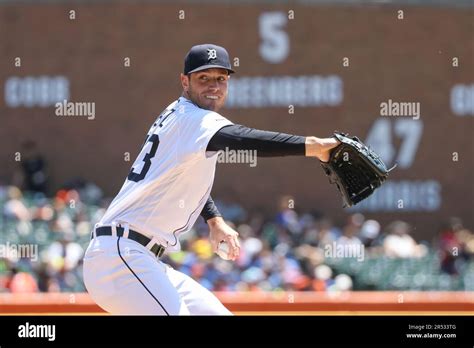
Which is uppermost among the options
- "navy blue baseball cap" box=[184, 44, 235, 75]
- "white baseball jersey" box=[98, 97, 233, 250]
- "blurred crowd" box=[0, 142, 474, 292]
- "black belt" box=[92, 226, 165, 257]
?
"navy blue baseball cap" box=[184, 44, 235, 75]

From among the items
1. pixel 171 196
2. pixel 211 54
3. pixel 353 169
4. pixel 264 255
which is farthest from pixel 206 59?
pixel 264 255

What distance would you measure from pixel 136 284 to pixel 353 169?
1122 mm

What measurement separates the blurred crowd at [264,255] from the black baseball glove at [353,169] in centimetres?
530

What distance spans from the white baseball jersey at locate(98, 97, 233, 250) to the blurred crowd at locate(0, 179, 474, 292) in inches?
206

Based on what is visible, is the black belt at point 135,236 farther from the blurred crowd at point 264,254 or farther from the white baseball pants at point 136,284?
the blurred crowd at point 264,254

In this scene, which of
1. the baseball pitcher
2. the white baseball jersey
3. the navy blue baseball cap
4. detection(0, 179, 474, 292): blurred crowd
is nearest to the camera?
the baseball pitcher

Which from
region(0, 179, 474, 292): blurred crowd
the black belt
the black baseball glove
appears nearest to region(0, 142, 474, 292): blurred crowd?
region(0, 179, 474, 292): blurred crowd

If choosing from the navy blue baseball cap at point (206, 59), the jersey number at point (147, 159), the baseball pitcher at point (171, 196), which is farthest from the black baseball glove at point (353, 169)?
the jersey number at point (147, 159)

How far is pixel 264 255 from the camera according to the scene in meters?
11.1

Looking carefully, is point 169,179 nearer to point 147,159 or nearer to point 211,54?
point 147,159

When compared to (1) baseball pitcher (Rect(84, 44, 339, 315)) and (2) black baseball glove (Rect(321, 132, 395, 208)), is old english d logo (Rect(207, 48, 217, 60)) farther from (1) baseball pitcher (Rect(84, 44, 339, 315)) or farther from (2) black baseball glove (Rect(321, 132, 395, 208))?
(2) black baseball glove (Rect(321, 132, 395, 208))

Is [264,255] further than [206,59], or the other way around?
[264,255]

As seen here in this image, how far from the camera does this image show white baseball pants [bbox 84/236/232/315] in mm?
4836
